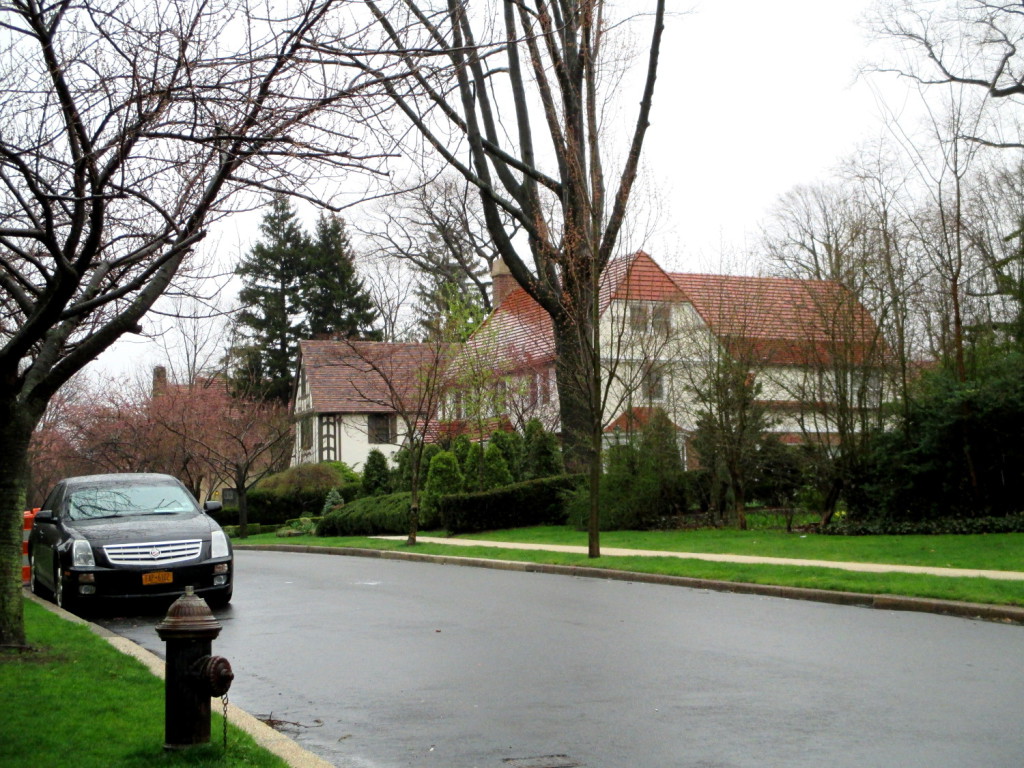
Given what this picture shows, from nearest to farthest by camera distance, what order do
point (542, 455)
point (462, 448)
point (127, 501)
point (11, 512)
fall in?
point (11, 512)
point (127, 501)
point (542, 455)
point (462, 448)

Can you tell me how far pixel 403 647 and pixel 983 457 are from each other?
16090mm

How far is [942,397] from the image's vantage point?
76.3 ft

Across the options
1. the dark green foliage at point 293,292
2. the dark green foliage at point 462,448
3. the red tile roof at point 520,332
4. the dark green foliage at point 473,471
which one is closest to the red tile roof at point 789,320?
the red tile roof at point 520,332

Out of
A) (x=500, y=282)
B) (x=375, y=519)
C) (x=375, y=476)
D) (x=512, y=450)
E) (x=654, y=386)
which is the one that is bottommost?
(x=375, y=519)

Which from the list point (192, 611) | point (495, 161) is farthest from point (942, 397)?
point (192, 611)

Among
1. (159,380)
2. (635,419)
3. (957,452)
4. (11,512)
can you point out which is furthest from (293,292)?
(11,512)

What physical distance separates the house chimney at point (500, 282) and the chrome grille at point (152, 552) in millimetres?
38301

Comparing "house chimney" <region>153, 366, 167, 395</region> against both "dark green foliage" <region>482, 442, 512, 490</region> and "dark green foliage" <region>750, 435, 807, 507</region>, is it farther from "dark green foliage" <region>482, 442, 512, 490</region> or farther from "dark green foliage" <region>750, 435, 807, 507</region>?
"dark green foliage" <region>750, 435, 807, 507</region>

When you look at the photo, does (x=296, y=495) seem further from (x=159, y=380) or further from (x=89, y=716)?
(x=89, y=716)

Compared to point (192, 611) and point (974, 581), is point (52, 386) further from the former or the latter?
point (974, 581)

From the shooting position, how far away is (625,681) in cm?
872

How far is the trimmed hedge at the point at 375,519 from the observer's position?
33.4 m

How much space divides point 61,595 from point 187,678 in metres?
8.38

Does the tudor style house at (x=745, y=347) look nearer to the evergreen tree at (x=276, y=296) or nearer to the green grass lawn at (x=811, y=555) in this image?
the green grass lawn at (x=811, y=555)
